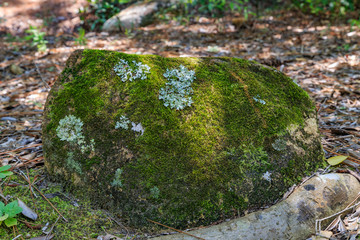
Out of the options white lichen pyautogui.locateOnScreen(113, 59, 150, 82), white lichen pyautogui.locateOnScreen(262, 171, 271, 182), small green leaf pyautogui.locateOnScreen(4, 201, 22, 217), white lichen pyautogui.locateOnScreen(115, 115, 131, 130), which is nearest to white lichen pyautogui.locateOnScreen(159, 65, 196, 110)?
white lichen pyautogui.locateOnScreen(113, 59, 150, 82)

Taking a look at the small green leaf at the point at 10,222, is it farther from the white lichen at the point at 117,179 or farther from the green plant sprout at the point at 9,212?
the white lichen at the point at 117,179

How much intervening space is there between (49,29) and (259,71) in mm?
7846

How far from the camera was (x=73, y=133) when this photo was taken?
2.25m

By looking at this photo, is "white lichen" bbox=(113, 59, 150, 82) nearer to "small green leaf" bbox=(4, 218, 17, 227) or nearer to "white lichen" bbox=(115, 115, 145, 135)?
"white lichen" bbox=(115, 115, 145, 135)

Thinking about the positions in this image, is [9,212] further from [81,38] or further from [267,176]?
[81,38]

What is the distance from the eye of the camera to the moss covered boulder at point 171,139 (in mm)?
2061

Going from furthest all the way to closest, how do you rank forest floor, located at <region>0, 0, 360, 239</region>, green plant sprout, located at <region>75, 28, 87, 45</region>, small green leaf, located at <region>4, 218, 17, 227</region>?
green plant sprout, located at <region>75, 28, 87, 45</region> < forest floor, located at <region>0, 0, 360, 239</region> < small green leaf, located at <region>4, 218, 17, 227</region>

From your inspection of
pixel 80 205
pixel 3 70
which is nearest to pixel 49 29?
pixel 3 70

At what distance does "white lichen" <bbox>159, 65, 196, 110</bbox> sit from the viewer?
7.35ft

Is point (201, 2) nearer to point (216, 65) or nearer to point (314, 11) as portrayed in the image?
point (314, 11)

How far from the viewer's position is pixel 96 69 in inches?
91.3

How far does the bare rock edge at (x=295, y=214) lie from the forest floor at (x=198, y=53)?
468 mm

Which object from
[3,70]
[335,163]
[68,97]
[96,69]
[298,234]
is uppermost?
[96,69]

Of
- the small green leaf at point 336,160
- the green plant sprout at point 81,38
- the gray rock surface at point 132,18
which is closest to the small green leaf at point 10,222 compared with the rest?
the small green leaf at point 336,160
